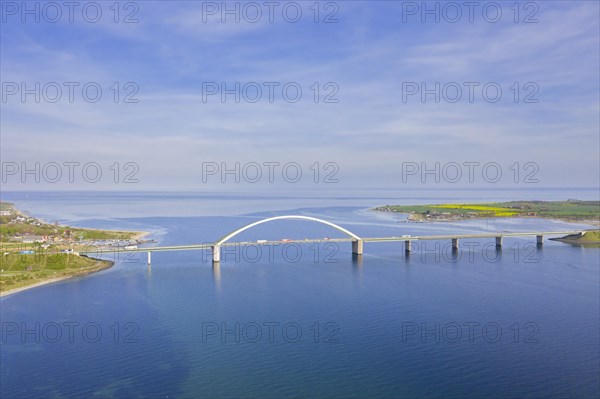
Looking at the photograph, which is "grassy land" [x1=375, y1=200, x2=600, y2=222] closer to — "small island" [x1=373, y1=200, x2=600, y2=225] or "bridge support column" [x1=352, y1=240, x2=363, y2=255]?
Answer: "small island" [x1=373, y1=200, x2=600, y2=225]

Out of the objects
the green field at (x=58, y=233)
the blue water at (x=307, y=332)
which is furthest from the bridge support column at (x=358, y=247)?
the green field at (x=58, y=233)

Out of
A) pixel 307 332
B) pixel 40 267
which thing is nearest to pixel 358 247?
pixel 307 332

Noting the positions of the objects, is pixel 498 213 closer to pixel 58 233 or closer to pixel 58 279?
pixel 58 233

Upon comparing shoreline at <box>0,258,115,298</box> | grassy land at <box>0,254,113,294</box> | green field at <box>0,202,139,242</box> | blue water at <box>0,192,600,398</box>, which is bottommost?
blue water at <box>0,192,600,398</box>

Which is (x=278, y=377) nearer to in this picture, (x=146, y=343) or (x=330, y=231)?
(x=146, y=343)

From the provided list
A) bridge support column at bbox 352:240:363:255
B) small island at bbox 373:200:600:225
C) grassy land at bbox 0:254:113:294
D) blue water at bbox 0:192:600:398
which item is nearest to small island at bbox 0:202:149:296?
grassy land at bbox 0:254:113:294
